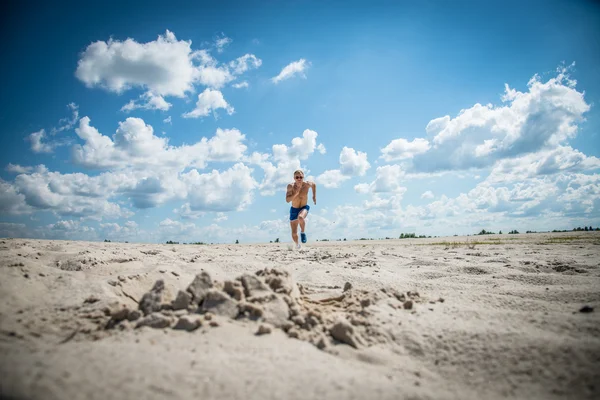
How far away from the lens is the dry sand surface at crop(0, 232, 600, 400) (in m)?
1.55

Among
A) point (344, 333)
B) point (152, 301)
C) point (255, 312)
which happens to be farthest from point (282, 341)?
point (152, 301)

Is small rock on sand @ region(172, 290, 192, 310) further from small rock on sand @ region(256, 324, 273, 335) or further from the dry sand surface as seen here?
small rock on sand @ region(256, 324, 273, 335)

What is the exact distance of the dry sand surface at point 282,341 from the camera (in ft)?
5.08

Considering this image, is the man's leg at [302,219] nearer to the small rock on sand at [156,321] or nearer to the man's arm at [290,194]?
the man's arm at [290,194]

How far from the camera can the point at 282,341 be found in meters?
2.02

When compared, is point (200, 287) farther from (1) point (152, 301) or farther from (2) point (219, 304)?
(1) point (152, 301)

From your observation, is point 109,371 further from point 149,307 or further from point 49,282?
point 49,282

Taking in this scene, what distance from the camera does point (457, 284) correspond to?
12.8 feet

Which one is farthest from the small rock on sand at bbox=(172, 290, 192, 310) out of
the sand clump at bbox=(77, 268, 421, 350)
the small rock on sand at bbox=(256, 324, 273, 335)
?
the small rock on sand at bbox=(256, 324, 273, 335)

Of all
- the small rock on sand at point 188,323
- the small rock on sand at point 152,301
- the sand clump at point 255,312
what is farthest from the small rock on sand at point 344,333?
the small rock on sand at point 152,301

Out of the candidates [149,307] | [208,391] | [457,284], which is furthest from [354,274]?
[208,391]

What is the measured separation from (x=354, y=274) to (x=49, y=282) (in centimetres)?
366

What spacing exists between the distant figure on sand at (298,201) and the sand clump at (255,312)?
7.48 m

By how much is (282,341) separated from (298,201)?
8504 millimetres
